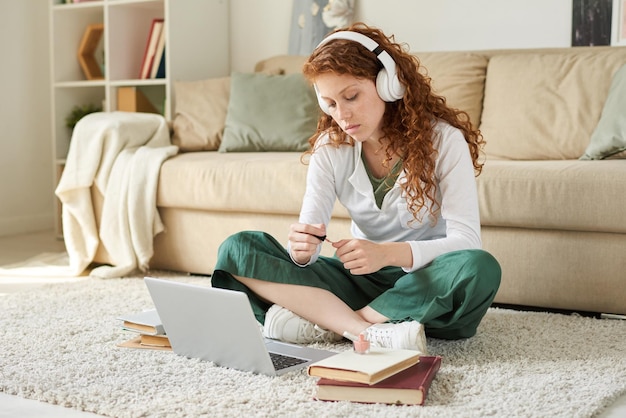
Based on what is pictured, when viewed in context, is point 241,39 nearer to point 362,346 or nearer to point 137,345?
point 137,345

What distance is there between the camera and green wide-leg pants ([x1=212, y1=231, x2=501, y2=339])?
1.87 metres

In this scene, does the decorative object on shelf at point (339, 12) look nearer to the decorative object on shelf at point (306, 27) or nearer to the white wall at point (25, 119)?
the decorative object on shelf at point (306, 27)

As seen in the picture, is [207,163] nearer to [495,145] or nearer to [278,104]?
[278,104]

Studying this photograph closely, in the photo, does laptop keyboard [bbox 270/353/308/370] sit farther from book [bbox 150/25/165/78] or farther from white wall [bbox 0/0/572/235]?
book [bbox 150/25/165/78]

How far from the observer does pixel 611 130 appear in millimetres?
2680

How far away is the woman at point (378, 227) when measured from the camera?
1861 mm

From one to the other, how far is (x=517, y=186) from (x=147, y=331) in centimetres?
109

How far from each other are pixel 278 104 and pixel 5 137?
1.58 meters

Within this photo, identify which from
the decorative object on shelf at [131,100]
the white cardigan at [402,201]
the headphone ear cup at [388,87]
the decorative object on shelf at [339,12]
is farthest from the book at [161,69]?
the headphone ear cup at [388,87]

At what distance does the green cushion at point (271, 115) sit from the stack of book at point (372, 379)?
5.89 feet

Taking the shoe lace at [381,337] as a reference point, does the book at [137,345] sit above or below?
below

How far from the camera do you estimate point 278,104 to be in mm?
3402

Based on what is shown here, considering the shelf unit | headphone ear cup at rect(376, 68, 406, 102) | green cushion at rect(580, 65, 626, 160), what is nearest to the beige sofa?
Answer: green cushion at rect(580, 65, 626, 160)

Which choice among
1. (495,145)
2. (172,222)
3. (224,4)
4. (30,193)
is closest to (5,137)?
(30,193)
